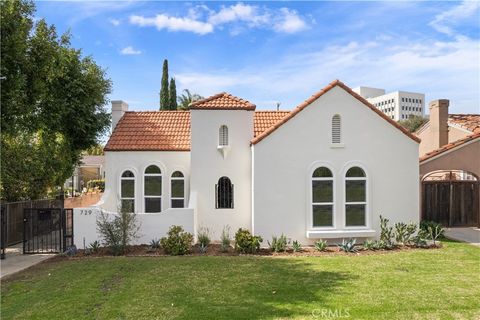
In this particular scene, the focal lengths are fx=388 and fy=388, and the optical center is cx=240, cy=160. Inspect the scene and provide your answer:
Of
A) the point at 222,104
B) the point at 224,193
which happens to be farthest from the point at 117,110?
the point at 224,193

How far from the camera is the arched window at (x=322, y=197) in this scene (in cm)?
1602

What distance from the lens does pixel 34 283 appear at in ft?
36.2

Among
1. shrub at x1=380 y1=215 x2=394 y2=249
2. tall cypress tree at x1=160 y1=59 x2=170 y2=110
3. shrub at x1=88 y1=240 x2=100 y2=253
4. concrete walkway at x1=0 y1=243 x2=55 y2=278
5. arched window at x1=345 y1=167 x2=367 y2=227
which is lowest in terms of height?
concrete walkway at x1=0 y1=243 x2=55 y2=278

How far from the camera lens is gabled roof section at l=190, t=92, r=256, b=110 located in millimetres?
16984

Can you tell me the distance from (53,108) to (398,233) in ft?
59.6

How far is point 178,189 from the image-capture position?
18.8 m

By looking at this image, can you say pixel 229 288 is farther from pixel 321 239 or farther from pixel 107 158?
pixel 107 158

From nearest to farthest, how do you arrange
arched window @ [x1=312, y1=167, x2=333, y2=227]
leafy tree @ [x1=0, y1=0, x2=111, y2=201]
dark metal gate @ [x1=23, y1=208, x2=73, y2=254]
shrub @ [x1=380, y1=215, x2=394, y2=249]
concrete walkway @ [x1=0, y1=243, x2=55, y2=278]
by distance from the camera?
concrete walkway @ [x1=0, y1=243, x2=55, y2=278] < leafy tree @ [x1=0, y1=0, x2=111, y2=201] < shrub @ [x1=380, y1=215, x2=394, y2=249] < dark metal gate @ [x1=23, y1=208, x2=73, y2=254] < arched window @ [x1=312, y1=167, x2=333, y2=227]

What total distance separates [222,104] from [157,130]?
14.2ft

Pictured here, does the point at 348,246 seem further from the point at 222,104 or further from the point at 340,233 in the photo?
the point at 222,104

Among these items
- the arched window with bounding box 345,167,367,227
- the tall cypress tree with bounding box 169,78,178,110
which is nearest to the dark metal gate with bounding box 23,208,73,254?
the arched window with bounding box 345,167,367,227

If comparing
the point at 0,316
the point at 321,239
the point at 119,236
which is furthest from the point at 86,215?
the point at 321,239

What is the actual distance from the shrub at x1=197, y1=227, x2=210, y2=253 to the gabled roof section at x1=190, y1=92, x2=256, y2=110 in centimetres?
534

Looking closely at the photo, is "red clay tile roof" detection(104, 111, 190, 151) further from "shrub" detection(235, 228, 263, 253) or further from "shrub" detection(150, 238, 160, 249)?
"shrub" detection(235, 228, 263, 253)
